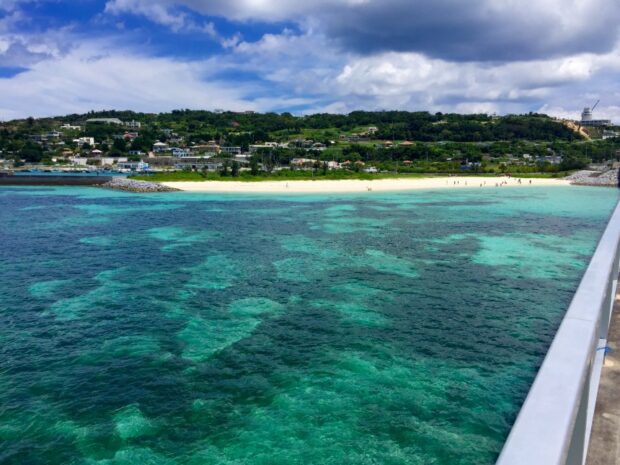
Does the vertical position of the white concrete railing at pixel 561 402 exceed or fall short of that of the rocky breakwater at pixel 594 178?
it falls short

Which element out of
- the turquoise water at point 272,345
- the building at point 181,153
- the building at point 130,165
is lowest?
the turquoise water at point 272,345

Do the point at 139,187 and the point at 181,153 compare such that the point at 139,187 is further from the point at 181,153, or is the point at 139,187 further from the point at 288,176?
the point at 181,153

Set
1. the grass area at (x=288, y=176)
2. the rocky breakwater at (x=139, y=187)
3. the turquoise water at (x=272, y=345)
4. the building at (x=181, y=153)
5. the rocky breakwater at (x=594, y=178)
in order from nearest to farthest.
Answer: the turquoise water at (x=272, y=345) < the rocky breakwater at (x=139, y=187) < the rocky breakwater at (x=594, y=178) < the grass area at (x=288, y=176) < the building at (x=181, y=153)

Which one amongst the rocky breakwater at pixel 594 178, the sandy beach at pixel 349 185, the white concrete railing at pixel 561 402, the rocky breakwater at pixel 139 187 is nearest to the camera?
the white concrete railing at pixel 561 402

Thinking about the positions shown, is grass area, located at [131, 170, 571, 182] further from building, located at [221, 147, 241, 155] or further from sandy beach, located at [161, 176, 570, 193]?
building, located at [221, 147, 241, 155]

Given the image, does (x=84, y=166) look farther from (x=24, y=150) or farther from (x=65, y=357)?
(x=65, y=357)

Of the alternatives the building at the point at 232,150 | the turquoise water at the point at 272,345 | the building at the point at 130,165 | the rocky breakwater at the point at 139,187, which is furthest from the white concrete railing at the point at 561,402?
the building at the point at 232,150

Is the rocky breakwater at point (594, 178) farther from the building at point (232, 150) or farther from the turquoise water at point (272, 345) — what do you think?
the building at point (232, 150)
